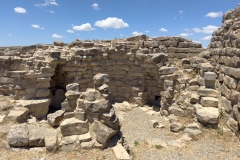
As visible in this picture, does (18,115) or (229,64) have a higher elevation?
(229,64)

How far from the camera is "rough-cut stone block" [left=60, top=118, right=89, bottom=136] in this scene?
562 centimetres

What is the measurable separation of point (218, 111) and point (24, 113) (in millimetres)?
6863

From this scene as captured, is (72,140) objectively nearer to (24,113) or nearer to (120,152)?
(120,152)

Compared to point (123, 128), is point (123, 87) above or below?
above

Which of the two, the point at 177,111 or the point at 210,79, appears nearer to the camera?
the point at 210,79

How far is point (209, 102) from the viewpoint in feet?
23.6

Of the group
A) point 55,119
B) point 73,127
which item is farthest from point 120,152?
point 55,119

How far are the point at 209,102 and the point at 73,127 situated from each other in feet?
15.2

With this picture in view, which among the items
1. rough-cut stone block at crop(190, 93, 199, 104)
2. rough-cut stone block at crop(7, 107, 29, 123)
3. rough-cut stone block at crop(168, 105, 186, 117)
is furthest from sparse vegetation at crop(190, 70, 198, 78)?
rough-cut stone block at crop(7, 107, 29, 123)

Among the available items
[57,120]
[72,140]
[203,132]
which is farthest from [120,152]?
[203,132]

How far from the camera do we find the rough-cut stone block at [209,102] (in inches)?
280

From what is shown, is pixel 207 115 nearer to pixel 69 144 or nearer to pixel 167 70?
pixel 167 70

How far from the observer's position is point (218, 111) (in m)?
6.86

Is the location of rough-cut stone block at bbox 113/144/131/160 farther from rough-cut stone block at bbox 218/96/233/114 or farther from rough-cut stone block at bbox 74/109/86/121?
rough-cut stone block at bbox 218/96/233/114
